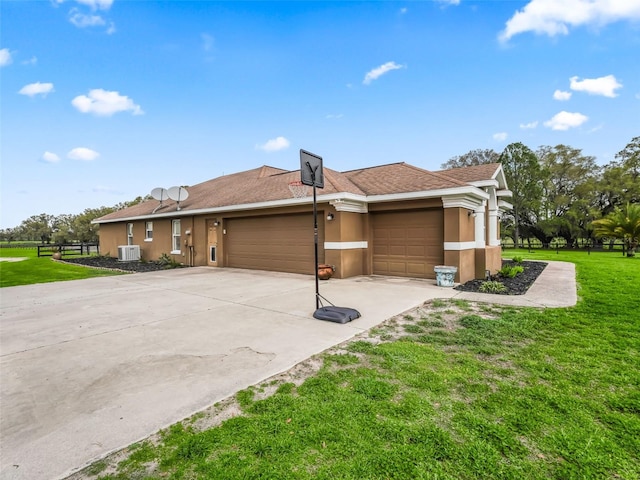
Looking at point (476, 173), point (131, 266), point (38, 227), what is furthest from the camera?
point (38, 227)

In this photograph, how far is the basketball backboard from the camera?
235 inches

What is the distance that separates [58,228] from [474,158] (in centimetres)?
7193

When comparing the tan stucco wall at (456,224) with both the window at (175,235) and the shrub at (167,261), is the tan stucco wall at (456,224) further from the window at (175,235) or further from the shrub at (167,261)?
the window at (175,235)

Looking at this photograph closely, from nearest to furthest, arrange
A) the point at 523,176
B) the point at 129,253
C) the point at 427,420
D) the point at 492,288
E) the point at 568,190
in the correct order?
1. the point at 427,420
2. the point at 492,288
3. the point at 129,253
4. the point at 523,176
5. the point at 568,190

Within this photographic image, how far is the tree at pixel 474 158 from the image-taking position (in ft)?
125

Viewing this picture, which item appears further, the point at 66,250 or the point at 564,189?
the point at 564,189

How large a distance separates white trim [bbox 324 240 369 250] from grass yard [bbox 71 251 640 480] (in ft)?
20.3

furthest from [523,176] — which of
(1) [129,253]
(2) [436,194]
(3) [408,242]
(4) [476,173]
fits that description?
(1) [129,253]

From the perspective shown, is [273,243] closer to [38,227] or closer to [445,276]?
[445,276]

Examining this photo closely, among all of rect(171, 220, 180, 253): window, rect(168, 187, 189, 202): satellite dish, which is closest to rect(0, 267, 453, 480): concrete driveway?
rect(171, 220, 180, 253): window

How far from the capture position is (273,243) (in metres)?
12.6

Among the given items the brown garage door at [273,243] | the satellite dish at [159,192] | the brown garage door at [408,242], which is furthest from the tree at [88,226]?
the brown garage door at [408,242]

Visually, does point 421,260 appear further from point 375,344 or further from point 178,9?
point 178,9

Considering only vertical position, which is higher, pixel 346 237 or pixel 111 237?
pixel 111 237
